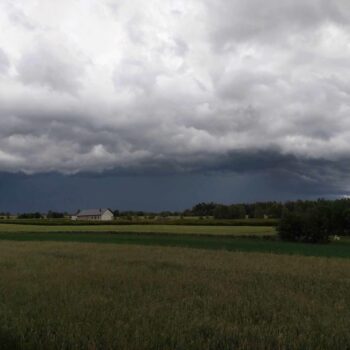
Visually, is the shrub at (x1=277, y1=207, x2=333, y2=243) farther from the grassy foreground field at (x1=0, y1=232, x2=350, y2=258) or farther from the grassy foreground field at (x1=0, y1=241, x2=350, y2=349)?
the grassy foreground field at (x1=0, y1=241, x2=350, y2=349)

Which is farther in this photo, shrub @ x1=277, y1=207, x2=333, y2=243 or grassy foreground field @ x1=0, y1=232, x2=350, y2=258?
shrub @ x1=277, y1=207, x2=333, y2=243

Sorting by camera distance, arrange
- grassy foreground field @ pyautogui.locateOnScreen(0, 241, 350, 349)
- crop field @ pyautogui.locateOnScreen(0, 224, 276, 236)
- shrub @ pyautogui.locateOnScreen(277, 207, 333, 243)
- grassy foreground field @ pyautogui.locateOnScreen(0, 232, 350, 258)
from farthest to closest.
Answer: crop field @ pyautogui.locateOnScreen(0, 224, 276, 236)
shrub @ pyautogui.locateOnScreen(277, 207, 333, 243)
grassy foreground field @ pyautogui.locateOnScreen(0, 232, 350, 258)
grassy foreground field @ pyautogui.locateOnScreen(0, 241, 350, 349)

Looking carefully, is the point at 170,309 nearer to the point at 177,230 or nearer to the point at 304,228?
the point at 304,228

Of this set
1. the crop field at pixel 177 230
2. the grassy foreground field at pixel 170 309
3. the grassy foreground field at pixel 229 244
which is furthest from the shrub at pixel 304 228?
the grassy foreground field at pixel 170 309

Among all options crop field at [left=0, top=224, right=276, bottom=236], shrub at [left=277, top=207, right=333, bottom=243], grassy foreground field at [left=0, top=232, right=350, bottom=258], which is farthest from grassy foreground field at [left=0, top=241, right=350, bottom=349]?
crop field at [left=0, top=224, right=276, bottom=236]

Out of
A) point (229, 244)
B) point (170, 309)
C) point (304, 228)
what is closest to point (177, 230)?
point (304, 228)

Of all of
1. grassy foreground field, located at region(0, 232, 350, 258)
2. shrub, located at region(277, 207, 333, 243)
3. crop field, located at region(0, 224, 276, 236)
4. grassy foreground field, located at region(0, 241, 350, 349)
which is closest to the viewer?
grassy foreground field, located at region(0, 241, 350, 349)

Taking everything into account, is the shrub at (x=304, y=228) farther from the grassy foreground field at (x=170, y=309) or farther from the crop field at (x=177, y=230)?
the grassy foreground field at (x=170, y=309)

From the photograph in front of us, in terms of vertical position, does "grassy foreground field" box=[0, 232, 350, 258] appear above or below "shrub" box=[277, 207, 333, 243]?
below

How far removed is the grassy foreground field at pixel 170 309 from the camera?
29.8ft

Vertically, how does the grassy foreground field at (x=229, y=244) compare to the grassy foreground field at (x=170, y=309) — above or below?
below

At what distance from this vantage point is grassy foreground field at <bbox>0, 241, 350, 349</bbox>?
9.09 m

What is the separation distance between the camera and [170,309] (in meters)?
11.9

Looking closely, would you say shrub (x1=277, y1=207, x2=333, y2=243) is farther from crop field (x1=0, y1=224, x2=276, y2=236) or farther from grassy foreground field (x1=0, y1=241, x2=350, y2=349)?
grassy foreground field (x1=0, y1=241, x2=350, y2=349)
